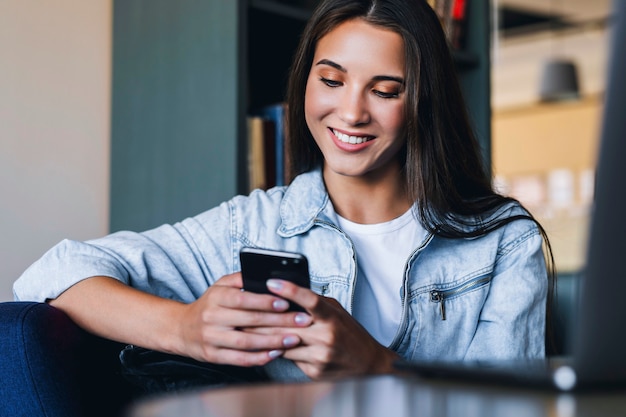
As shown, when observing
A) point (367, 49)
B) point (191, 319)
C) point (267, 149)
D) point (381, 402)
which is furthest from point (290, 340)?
point (267, 149)

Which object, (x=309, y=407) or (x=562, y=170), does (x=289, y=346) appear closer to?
(x=309, y=407)

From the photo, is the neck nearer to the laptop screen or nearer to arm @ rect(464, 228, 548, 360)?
arm @ rect(464, 228, 548, 360)

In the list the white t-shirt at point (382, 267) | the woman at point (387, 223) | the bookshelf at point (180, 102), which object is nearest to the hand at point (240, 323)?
the woman at point (387, 223)

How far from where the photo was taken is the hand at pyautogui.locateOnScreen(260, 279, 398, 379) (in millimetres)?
1022

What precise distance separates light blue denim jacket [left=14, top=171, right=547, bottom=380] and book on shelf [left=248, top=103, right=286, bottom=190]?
0.42 metres

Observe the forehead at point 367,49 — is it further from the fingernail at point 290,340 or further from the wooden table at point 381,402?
the wooden table at point 381,402

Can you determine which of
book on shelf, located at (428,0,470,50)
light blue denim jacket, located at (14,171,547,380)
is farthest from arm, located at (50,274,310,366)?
book on shelf, located at (428,0,470,50)

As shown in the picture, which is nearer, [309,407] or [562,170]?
[309,407]

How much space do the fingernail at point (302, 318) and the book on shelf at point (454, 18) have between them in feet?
5.21

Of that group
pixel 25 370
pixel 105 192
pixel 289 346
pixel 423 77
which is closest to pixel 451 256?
pixel 423 77

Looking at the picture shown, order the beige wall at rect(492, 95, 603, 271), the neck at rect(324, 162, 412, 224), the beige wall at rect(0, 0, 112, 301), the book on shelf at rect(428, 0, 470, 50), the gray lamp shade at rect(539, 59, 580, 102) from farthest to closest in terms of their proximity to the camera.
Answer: the beige wall at rect(492, 95, 603, 271) → the gray lamp shade at rect(539, 59, 580, 102) → the book on shelf at rect(428, 0, 470, 50) → the beige wall at rect(0, 0, 112, 301) → the neck at rect(324, 162, 412, 224)

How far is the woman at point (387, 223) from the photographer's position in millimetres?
1478

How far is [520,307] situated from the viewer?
149cm

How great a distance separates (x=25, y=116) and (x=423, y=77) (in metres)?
0.94
